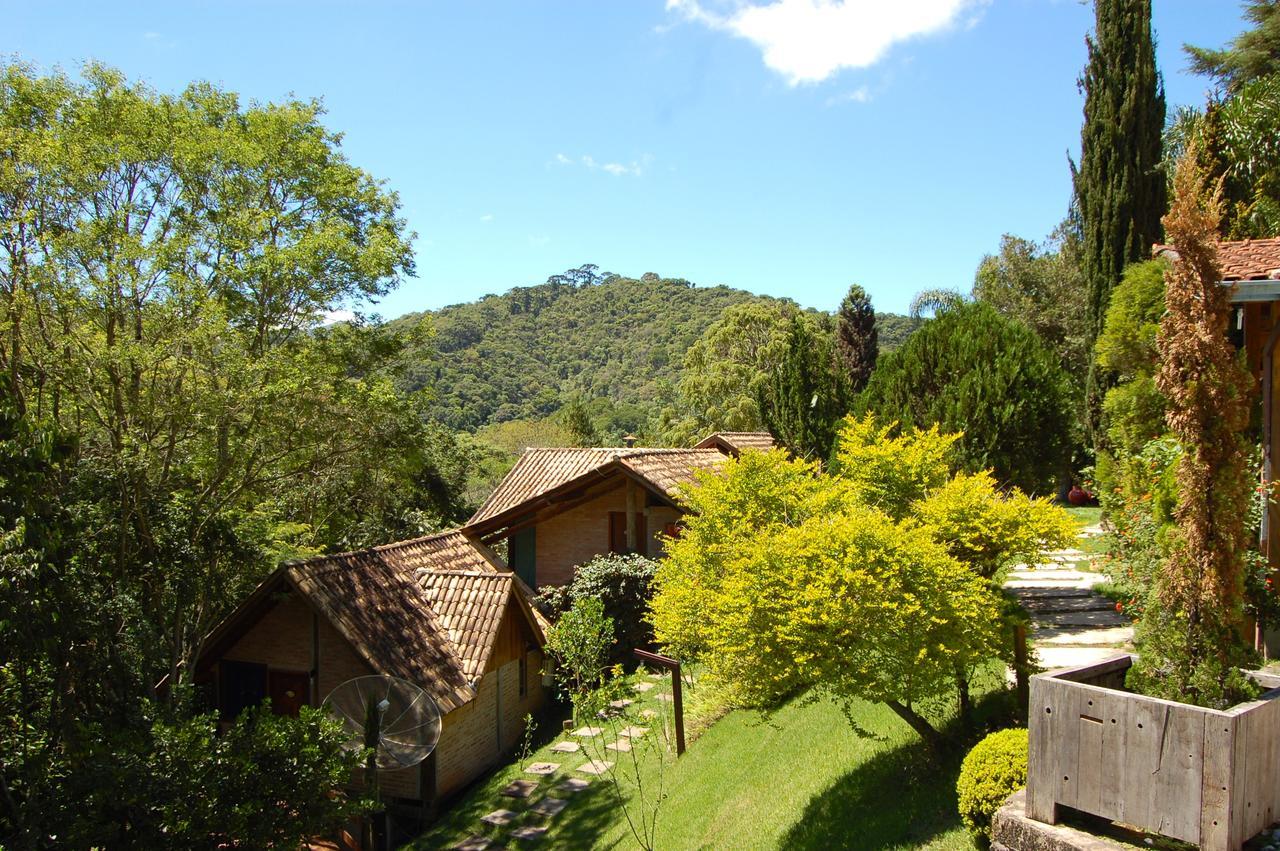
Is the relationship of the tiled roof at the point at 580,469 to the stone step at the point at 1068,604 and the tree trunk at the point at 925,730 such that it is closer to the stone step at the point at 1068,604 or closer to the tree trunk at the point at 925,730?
the stone step at the point at 1068,604

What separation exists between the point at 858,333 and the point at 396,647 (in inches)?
1310

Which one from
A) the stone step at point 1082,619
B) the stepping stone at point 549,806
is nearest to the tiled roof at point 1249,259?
the stone step at point 1082,619

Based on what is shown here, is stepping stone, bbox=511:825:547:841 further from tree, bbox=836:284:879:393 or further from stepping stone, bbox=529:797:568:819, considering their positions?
tree, bbox=836:284:879:393

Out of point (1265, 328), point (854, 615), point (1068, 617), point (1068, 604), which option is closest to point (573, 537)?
point (1068, 604)

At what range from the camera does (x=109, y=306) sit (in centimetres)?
1380

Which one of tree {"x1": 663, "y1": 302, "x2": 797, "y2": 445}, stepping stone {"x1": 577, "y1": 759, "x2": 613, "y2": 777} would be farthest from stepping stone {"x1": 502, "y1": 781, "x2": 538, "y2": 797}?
tree {"x1": 663, "y1": 302, "x2": 797, "y2": 445}

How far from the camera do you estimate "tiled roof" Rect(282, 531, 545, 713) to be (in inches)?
575

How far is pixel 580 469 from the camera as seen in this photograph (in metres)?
23.4

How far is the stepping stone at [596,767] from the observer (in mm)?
13955

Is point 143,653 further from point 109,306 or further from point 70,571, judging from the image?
point 109,306

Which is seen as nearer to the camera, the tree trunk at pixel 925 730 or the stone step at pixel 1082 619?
the tree trunk at pixel 925 730

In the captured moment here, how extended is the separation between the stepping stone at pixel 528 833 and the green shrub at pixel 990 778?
7.43 m

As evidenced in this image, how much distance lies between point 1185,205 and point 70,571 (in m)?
12.8

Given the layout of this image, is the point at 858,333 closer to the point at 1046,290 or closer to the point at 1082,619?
the point at 1046,290
